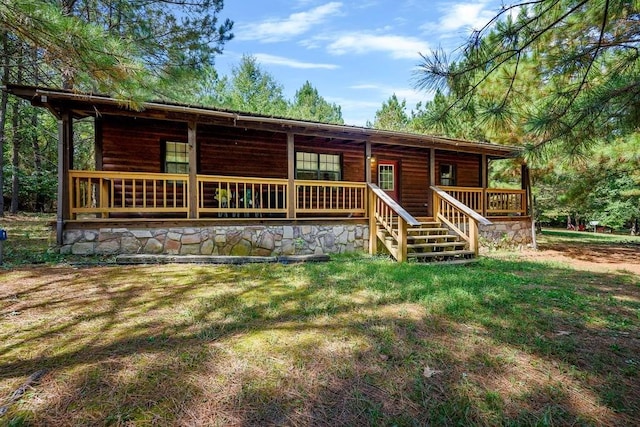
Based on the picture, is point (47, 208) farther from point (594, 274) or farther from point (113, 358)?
point (594, 274)

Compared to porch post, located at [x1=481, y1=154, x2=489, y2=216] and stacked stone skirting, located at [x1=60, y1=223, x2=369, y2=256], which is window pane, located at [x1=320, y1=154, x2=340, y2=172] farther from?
porch post, located at [x1=481, y1=154, x2=489, y2=216]

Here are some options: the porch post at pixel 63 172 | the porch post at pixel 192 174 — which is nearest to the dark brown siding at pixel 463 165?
the porch post at pixel 192 174

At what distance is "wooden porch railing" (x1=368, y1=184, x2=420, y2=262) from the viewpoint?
6547mm

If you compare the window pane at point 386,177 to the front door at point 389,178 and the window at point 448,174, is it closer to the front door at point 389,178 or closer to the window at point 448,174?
the front door at point 389,178

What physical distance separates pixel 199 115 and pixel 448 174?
892 cm

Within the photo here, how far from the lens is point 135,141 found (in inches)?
306

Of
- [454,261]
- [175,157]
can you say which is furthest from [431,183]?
[175,157]

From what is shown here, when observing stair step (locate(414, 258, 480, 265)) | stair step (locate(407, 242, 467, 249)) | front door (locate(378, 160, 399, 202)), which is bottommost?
stair step (locate(414, 258, 480, 265))

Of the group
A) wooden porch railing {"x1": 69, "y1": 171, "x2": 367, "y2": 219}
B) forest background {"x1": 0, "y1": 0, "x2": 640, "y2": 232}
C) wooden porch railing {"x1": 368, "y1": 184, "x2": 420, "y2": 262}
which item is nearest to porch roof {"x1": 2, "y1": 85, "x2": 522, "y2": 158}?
forest background {"x1": 0, "y1": 0, "x2": 640, "y2": 232}

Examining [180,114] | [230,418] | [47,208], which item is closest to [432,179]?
[180,114]

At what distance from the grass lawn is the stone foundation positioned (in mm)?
5694

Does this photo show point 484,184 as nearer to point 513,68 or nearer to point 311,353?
point 513,68

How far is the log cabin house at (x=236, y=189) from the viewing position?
619 cm

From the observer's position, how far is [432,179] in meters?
9.32
